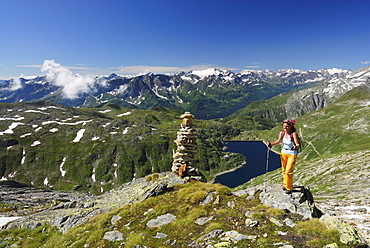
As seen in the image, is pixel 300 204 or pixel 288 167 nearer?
pixel 300 204

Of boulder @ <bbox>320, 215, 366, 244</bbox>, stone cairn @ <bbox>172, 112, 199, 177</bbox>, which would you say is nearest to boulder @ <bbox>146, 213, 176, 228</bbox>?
stone cairn @ <bbox>172, 112, 199, 177</bbox>

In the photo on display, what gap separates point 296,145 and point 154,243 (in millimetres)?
12435

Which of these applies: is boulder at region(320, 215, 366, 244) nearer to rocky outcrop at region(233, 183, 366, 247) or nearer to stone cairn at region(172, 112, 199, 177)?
rocky outcrop at region(233, 183, 366, 247)

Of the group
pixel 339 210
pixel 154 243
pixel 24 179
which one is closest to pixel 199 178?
pixel 154 243

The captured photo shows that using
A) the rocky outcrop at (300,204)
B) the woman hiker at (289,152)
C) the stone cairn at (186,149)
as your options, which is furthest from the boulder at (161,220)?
the stone cairn at (186,149)

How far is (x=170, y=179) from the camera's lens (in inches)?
1016

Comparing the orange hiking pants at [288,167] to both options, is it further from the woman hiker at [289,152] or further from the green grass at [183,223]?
the green grass at [183,223]

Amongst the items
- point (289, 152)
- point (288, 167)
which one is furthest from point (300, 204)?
point (289, 152)

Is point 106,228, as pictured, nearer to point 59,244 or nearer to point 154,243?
point 59,244

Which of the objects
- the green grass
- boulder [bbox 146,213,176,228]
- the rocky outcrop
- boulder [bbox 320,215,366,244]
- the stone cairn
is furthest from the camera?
the stone cairn

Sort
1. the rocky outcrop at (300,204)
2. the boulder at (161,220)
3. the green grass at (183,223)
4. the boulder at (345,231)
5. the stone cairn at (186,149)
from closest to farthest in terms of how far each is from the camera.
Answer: the boulder at (345,231), the rocky outcrop at (300,204), the green grass at (183,223), the boulder at (161,220), the stone cairn at (186,149)

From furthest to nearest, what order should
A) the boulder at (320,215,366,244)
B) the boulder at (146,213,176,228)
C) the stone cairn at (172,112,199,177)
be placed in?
the stone cairn at (172,112,199,177) → the boulder at (146,213,176,228) → the boulder at (320,215,366,244)

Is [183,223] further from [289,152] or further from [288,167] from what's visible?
[289,152]

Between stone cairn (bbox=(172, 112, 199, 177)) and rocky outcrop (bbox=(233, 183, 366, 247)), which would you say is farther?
stone cairn (bbox=(172, 112, 199, 177))
